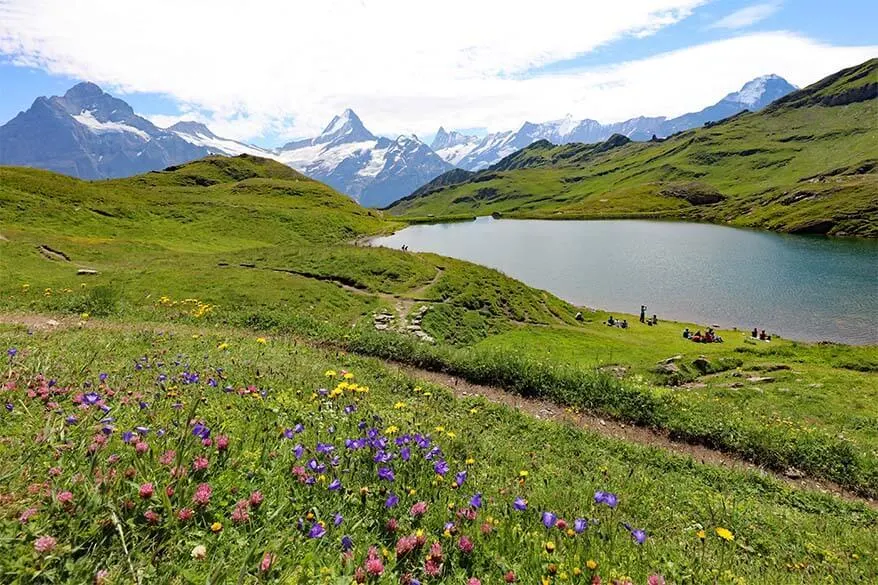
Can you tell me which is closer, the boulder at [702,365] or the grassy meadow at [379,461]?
the grassy meadow at [379,461]

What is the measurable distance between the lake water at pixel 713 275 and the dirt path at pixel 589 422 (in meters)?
46.8

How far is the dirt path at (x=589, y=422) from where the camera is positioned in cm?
1289

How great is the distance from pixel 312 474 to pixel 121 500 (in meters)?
1.84

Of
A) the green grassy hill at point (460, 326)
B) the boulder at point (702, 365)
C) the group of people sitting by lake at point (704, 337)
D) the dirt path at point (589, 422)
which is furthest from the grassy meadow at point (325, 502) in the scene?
the group of people sitting by lake at point (704, 337)

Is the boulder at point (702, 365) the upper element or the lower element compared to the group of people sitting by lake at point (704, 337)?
upper

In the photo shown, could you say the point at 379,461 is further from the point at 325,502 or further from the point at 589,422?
the point at 589,422

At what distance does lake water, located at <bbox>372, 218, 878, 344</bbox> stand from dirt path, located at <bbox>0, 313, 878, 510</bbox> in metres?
46.8

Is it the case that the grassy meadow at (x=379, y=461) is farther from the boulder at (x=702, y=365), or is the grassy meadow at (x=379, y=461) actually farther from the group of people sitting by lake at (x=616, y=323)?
the group of people sitting by lake at (x=616, y=323)

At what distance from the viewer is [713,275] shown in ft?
258

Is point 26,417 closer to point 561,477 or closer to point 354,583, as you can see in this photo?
point 354,583

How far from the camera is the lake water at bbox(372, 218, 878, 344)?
5728 cm

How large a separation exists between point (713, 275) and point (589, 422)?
75.7 meters

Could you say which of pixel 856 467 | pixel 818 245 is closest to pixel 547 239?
pixel 818 245

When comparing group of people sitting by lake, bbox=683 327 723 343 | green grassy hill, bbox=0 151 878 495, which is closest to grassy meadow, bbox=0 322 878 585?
green grassy hill, bbox=0 151 878 495
